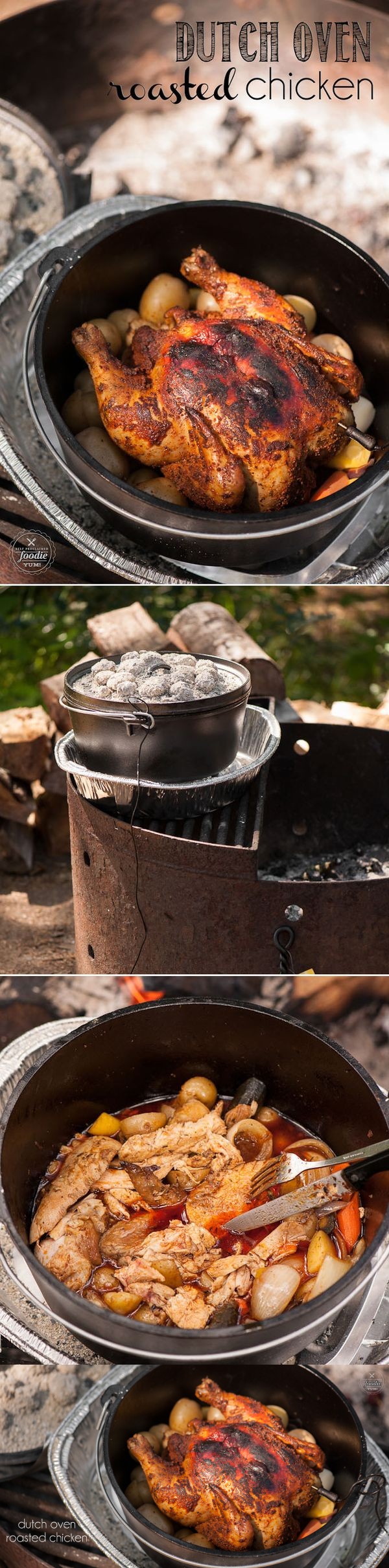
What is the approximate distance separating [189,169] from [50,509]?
719 millimetres

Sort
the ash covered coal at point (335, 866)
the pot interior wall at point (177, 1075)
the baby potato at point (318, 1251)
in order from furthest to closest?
the ash covered coal at point (335, 866)
the pot interior wall at point (177, 1075)
the baby potato at point (318, 1251)

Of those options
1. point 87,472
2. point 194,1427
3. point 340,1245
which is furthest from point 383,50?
point 194,1427

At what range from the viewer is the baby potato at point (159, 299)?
6.19 feet

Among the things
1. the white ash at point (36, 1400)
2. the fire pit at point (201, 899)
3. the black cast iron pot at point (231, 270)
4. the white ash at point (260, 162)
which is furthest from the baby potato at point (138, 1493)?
the white ash at point (260, 162)

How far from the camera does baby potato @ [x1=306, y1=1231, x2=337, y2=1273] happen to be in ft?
5.53

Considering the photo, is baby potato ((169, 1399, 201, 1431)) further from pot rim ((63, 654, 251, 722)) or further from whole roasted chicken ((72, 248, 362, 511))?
whole roasted chicken ((72, 248, 362, 511))

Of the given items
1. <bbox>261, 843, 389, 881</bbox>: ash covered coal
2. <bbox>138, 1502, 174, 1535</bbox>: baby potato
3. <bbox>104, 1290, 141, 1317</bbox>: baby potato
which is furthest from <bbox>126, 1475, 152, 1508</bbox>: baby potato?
<bbox>261, 843, 389, 881</bbox>: ash covered coal

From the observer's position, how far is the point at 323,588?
191 centimetres

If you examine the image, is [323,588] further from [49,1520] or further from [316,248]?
[49,1520]

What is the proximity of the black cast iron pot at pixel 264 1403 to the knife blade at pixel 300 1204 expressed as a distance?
1.15 feet

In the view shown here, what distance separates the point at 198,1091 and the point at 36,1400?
66cm

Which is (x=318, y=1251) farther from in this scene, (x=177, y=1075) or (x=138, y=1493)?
(x=138, y=1493)

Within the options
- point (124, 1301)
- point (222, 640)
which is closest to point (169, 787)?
point (222, 640)

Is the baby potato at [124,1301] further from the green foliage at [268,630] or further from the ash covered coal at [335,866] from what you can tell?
the green foliage at [268,630]
